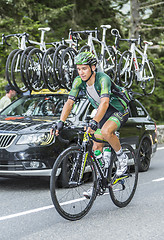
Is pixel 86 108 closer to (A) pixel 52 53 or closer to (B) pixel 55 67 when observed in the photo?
(B) pixel 55 67

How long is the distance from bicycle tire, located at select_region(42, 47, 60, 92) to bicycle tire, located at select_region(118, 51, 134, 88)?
190cm

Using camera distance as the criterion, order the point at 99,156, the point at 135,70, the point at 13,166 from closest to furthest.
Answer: the point at 99,156, the point at 13,166, the point at 135,70

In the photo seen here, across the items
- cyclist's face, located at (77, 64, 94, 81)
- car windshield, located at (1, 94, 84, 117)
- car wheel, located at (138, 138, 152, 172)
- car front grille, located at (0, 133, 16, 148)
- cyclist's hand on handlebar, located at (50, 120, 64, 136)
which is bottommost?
car wheel, located at (138, 138, 152, 172)

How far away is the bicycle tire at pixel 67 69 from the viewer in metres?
9.47

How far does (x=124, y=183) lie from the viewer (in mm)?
6562

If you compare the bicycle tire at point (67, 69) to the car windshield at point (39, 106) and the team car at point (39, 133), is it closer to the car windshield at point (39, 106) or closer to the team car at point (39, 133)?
the team car at point (39, 133)

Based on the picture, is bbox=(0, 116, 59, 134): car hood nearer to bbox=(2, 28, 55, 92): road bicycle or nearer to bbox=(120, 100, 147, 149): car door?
bbox=(2, 28, 55, 92): road bicycle

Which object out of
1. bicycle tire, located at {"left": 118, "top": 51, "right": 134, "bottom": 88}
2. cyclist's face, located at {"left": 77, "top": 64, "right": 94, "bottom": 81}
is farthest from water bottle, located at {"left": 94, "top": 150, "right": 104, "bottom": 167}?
bicycle tire, located at {"left": 118, "top": 51, "right": 134, "bottom": 88}

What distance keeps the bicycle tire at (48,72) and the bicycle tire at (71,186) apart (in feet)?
12.0

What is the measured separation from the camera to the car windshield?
28.6 ft

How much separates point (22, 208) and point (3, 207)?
0.85 ft

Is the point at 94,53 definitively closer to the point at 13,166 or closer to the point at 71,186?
the point at 13,166

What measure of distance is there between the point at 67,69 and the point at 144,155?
7.77 feet

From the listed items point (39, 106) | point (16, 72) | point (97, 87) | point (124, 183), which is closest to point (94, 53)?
point (16, 72)
